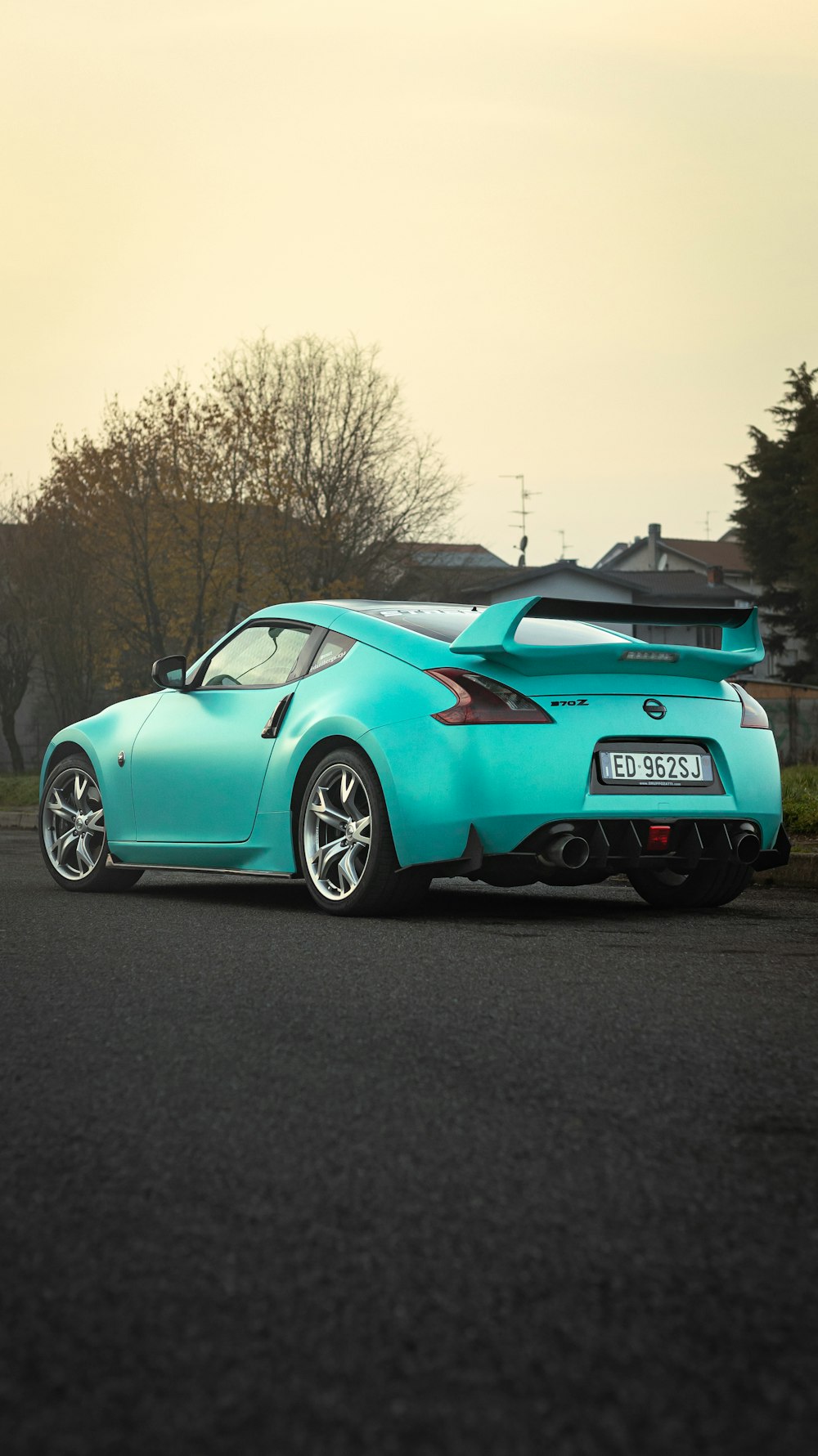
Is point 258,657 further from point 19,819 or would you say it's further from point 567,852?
point 19,819

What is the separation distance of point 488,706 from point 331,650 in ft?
3.97

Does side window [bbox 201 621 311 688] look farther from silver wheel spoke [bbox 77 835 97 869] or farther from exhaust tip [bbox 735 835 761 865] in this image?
exhaust tip [bbox 735 835 761 865]

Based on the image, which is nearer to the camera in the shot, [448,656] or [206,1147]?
[206,1147]

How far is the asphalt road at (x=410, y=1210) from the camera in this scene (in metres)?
1.92

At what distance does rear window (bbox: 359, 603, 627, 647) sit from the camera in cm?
696

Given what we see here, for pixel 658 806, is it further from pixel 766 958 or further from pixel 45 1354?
pixel 45 1354

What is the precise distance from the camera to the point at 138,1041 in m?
4.15

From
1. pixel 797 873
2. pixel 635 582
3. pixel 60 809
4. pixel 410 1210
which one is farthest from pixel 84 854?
pixel 635 582

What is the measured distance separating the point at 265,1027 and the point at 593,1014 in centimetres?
89

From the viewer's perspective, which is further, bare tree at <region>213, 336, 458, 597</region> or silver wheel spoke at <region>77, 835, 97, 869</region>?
bare tree at <region>213, 336, 458, 597</region>

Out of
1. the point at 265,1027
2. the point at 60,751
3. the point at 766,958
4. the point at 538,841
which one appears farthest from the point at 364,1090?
the point at 60,751

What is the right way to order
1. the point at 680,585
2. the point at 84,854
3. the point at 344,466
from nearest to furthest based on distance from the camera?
the point at 84,854 → the point at 344,466 → the point at 680,585

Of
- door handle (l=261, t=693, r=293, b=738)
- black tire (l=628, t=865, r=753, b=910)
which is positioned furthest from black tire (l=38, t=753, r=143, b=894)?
black tire (l=628, t=865, r=753, b=910)

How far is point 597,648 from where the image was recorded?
648 cm
